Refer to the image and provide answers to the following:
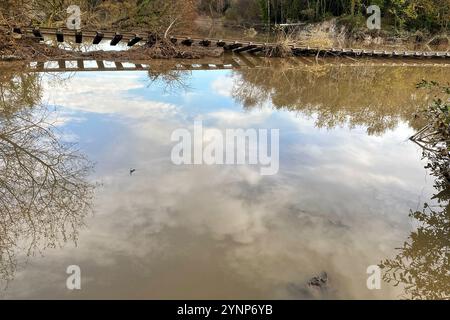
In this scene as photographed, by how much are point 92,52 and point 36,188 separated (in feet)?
33.3

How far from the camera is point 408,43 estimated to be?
25141 mm

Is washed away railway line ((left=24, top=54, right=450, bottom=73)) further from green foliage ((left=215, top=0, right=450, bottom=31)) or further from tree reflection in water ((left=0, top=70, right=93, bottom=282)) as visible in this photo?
green foliage ((left=215, top=0, right=450, bottom=31))

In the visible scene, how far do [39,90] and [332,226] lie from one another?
8029 millimetres

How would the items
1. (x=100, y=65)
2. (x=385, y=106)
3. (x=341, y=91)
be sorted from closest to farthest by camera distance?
(x=385, y=106) → (x=341, y=91) → (x=100, y=65)

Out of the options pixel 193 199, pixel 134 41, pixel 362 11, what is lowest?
pixel 193 199

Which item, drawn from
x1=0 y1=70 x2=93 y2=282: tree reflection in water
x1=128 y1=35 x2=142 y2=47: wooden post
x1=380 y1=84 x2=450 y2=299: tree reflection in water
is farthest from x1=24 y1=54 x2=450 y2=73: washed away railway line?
x1=380 y1=84 x2=450 y2=299: tree reflection in water

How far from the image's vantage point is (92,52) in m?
14.4

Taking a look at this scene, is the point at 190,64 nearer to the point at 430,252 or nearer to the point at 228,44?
the point at 228,44

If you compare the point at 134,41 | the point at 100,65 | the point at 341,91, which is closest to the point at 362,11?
the point at 134,41

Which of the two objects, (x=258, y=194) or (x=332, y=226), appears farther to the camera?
(x=258, y=194)

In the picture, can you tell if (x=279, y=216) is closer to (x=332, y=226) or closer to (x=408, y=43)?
(x=332, y=226)

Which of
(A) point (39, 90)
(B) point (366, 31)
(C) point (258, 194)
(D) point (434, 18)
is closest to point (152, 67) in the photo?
(A) point (39, 90)

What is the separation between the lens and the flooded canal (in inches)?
151

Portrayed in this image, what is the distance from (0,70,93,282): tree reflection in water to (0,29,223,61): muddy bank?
541 centimetres
